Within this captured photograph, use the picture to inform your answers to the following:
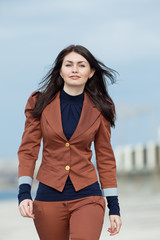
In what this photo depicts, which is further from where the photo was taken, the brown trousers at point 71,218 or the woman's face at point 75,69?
the woman's face at point 75,69

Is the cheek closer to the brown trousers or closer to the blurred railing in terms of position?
the brown trousers

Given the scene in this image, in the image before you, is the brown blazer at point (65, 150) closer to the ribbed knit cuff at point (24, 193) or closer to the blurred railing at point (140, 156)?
the ribbed knit cuff at point (24, 193)

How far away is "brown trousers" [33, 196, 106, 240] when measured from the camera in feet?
8.46

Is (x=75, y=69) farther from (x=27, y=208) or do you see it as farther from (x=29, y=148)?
(x=27, y=208)

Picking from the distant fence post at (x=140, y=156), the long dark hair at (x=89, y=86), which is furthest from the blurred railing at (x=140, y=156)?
the long dark hair at (x=89, y=86)

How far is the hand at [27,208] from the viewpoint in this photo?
8.46 ft

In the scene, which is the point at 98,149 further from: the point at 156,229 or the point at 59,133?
the point at 156,229

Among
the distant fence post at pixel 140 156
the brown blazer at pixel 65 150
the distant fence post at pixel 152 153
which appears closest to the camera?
the brown blazer at pixel 65 150

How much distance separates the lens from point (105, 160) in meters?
2.82

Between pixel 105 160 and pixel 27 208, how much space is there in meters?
0.49

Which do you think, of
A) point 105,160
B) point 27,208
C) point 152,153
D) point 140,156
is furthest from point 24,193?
point 140,156

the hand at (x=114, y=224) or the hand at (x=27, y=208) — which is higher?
the hand at (x=27, y=208)

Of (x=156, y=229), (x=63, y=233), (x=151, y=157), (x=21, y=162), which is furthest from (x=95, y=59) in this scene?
(x=151, y=157)

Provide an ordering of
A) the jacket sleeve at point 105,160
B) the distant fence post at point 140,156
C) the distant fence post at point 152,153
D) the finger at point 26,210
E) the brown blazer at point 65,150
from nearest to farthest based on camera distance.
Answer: the finger at point 26,210 < the brown blazer at point 65,150 < the jacket sleeve at point 105,160 < the distant fence post at point 152,153 < the distant fence post at point 140,156
